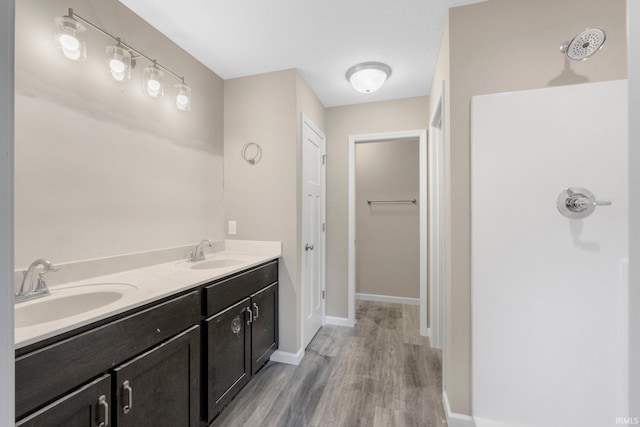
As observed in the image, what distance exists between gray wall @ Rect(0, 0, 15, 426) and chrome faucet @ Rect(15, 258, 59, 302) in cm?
93

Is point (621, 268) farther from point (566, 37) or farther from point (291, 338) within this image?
point (291, 338)

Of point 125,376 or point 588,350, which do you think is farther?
point 588,350

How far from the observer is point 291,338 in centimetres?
215

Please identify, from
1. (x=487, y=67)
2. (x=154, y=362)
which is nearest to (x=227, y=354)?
(x=154, y=362)

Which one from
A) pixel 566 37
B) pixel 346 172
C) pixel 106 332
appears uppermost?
pixel 566 37

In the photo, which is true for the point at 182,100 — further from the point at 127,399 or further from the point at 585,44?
the point at 585,44

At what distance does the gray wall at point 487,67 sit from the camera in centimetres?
133

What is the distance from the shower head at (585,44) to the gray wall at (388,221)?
2421 mm

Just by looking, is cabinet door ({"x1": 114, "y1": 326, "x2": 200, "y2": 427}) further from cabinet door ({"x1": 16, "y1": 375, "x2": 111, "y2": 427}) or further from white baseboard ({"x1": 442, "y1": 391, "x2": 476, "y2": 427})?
white baseboard ({"x1": 442, "y1": 391, "x2": 476, "y2": 427})

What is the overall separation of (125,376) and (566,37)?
2.54 meters

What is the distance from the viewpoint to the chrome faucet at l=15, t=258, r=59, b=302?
1044mm

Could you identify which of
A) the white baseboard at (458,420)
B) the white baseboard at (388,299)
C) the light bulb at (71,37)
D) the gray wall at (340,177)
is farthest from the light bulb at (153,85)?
the white baseboard at (388,299)

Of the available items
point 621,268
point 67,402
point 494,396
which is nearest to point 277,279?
point 67,402

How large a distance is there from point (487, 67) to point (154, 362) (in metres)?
2.17
